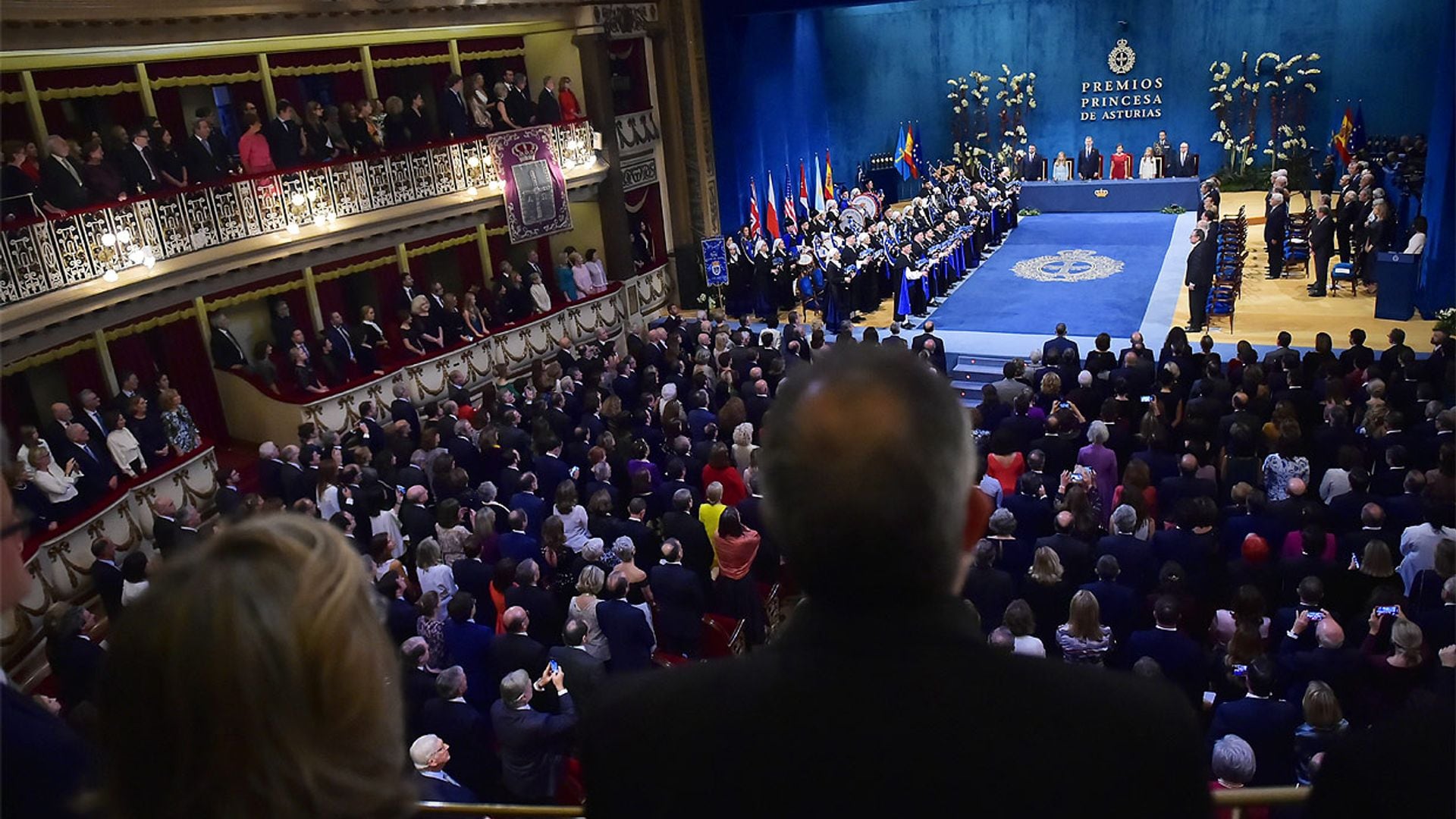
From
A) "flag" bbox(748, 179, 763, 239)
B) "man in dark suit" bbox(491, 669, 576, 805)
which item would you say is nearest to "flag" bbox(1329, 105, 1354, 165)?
"flag" bbox(748, 179, 763, 239)

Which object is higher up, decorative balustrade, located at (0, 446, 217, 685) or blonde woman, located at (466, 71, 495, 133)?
blonde woman, located at (466, 71, 495, 133)

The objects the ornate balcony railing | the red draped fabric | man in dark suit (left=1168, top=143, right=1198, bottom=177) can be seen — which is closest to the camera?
the ornate balcony railing

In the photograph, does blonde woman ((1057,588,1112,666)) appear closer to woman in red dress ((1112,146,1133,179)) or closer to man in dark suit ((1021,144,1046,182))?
man in dark suit ((1021,144,1046,182))

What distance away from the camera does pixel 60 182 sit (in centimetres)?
1147

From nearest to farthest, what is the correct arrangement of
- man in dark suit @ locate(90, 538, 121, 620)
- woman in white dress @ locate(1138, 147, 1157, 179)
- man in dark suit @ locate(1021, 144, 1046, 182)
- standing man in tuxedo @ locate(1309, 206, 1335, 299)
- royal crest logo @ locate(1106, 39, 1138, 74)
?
man in dark suit @ locate(90, 538, 121, 620) < standing man in tuxedo @ locate(1309, 206, 1335, 299) < woman in white dress @ locate(1138, 147, 1157, 179) < man in dark suit @ locate(1021, 144, 1046, 182) < royal crest logo @ locate(1106, 39, 1138, 74)

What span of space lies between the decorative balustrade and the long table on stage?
775 inches

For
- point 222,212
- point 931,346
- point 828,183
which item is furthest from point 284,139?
point 828,183

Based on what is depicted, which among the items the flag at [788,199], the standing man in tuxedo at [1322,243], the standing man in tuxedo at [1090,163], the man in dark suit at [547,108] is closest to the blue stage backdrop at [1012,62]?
the flag at [788,199]

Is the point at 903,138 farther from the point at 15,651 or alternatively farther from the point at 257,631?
the point at 257,631

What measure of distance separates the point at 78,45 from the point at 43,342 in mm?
3199

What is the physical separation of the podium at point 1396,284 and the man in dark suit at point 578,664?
13857mm

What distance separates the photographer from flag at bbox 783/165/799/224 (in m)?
22.9

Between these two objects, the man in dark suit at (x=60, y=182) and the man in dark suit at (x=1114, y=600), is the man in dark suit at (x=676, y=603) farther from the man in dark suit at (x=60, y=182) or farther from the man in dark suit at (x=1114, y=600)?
the man in dark suit at (x=60, y=182)

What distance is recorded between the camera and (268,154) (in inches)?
548
